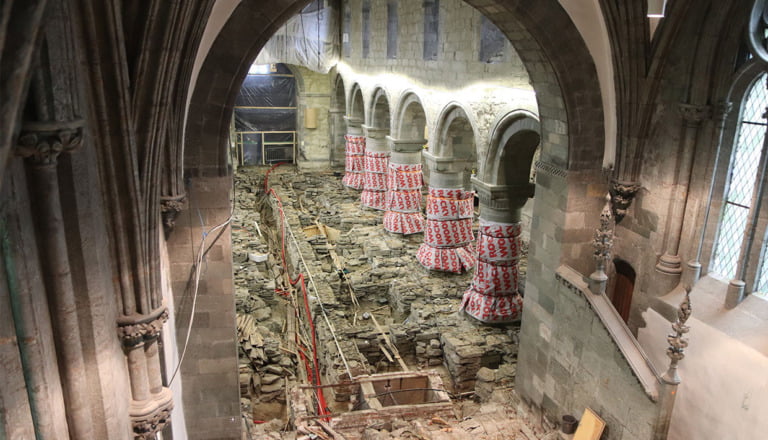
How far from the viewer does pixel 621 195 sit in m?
7.82

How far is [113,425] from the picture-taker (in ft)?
13.7

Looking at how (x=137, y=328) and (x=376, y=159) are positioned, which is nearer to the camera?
(x=137, y=328)

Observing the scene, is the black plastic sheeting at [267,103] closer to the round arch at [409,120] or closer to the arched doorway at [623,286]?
the round arch at [409,120]

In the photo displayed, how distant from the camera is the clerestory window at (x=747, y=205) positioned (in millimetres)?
6305

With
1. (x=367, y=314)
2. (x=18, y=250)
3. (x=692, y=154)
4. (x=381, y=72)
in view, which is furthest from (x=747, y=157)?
(x=381, y=72)

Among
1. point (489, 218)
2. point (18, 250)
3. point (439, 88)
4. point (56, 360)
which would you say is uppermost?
point (439, 88)

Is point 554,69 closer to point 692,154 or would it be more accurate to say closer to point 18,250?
Result: point 692,154

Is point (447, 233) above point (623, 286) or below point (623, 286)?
below

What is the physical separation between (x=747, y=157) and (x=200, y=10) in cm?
578

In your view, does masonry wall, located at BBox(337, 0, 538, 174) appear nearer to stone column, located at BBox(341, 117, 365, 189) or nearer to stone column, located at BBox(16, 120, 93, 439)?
stone column, located at BBox(341, 117, 365, 189)

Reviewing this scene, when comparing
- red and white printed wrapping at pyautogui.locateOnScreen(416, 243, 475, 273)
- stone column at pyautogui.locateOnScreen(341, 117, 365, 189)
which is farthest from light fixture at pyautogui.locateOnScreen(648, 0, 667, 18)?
stone column at pyautogui.locateOnScreen(341, 117, 365, 189)

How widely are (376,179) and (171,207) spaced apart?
1299 centimetres

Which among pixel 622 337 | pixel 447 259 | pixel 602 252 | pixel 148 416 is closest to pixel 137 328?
pixel 148 416

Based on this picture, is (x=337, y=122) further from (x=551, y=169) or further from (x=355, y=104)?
(x=551, y=169)
